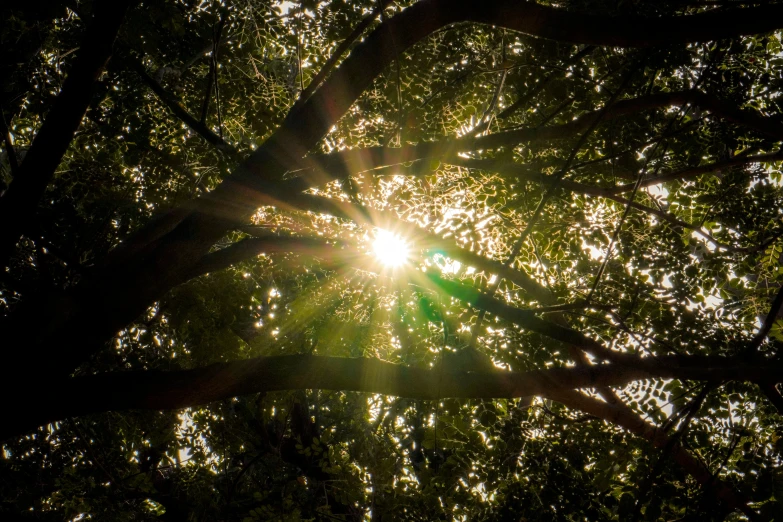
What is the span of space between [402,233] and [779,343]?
9.89 feet

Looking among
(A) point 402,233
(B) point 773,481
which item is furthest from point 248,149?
(B) point 773,481

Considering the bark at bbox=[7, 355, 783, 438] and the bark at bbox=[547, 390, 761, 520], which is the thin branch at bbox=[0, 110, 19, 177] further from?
the bark at bbox=[547, 390, 761, 520]

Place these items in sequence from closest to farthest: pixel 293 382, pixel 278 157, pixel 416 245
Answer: pixel 293 382 → pixel 278 157 → pixel 416 245

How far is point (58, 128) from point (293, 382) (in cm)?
192

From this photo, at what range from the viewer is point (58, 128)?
257cm

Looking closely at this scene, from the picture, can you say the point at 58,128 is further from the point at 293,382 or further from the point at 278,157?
the point at 293,382

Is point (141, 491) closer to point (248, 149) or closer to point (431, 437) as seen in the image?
point (431, 437)

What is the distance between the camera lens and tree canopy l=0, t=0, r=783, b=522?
110 inches

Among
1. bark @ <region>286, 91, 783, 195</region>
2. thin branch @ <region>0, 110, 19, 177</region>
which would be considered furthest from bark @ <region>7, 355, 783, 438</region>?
bark @ <region>286, 91, 783, 195</region>

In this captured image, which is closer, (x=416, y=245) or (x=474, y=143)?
(x=474, y=143)

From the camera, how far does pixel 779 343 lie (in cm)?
346

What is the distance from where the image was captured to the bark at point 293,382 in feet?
8.84

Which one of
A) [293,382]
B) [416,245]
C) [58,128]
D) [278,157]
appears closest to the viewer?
[58,128]

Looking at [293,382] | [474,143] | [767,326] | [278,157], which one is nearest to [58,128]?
[278,157]
